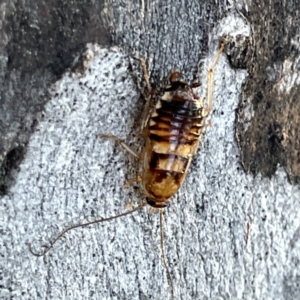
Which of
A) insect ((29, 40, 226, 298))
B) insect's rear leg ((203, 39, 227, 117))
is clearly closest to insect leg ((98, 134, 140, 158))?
insect ((29, 40, 226, 298))

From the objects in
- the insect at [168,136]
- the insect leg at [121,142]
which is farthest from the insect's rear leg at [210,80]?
the insect leg at [121,142]

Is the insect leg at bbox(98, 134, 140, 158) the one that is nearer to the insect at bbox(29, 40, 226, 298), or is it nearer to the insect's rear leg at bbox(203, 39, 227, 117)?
the insect at bbox(29, 40, 226, 298)

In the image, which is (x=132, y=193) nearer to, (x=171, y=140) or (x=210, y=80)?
(x=171, y=140)

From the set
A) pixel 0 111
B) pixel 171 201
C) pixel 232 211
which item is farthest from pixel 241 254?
pixel 0 111

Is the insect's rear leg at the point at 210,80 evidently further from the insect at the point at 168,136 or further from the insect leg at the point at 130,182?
the insect leg at the point at 130,182

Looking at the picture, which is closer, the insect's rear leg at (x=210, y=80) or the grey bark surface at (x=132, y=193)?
the grey bark surface at (x=132, y=193)

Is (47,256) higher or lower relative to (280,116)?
lower

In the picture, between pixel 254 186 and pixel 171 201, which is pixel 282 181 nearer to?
pixel 254 186
